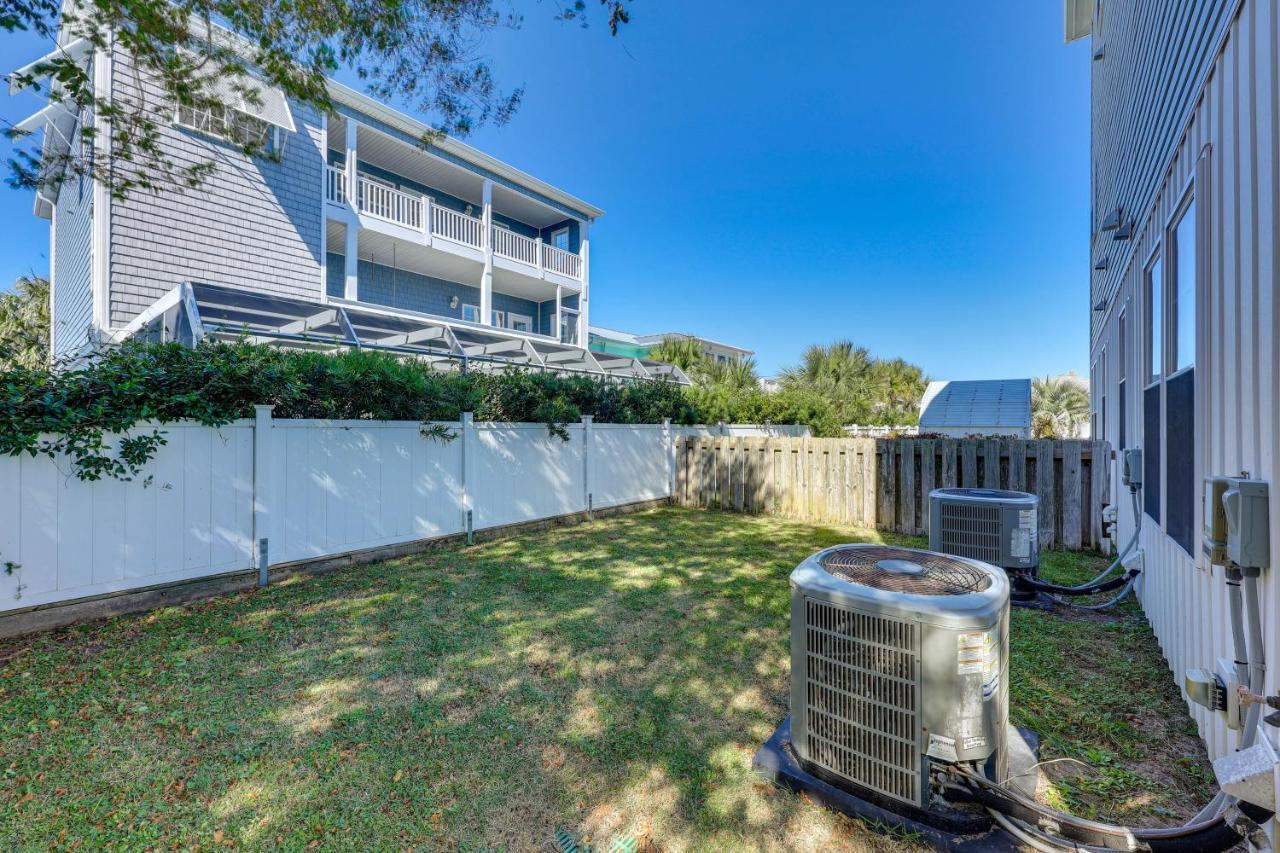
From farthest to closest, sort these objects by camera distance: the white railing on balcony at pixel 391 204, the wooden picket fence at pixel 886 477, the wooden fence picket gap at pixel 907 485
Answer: the white railing on balcony at pixel 391 204
the wooden fence picket gap at pixel 907 485
the wooden picket fence at pixel 886 477

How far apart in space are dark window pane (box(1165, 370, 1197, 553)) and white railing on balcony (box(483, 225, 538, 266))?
12.7 meters

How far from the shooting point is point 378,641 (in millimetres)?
3438

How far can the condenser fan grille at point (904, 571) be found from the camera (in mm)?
1833

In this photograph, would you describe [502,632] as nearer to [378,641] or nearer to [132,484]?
[378,641]

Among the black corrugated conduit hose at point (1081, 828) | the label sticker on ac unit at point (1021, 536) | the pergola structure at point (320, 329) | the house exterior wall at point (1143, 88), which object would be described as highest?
the house exterior wall at point (1143, 88)

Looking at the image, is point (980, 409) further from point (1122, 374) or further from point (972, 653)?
point (972, 653)

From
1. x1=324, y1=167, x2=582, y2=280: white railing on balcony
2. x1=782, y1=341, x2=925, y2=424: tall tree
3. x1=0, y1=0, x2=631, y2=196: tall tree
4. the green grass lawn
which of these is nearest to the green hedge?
the green grass lawn

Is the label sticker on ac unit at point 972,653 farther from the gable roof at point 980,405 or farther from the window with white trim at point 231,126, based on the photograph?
the gable roof at point 980,405

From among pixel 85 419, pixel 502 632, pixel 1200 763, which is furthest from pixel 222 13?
pixel 1200 763

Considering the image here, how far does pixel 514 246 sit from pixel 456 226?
1.58 meters

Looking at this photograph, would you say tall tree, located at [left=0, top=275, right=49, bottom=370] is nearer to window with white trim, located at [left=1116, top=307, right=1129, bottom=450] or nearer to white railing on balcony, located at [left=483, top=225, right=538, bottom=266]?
white railing on balcony, located at [left=483, top=225, right=538, bottom=266]

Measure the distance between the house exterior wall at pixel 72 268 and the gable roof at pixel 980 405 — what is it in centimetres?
2537

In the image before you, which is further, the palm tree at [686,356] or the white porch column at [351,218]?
the palm tree at [686,356]

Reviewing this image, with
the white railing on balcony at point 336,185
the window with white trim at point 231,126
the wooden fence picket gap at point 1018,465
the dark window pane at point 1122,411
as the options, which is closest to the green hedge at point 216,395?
the window with white trim at point 231,126
